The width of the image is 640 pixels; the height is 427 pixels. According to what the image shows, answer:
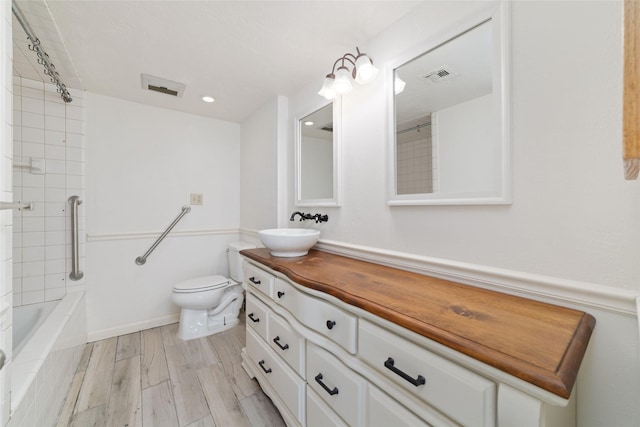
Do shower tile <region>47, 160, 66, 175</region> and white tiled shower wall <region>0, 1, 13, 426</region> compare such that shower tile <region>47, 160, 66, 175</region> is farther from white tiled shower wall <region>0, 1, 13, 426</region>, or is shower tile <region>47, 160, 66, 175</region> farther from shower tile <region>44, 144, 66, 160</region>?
white tiled shower wall <region>0, 1, 13, 426</region>

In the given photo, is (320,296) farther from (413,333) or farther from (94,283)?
(94,283)

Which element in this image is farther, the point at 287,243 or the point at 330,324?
the point at 287,243

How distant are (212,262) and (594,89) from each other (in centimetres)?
291

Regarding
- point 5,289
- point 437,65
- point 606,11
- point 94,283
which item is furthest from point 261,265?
point 94,283

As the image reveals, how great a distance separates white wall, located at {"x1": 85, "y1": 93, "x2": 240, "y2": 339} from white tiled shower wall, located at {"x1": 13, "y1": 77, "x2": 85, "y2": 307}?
111 mm

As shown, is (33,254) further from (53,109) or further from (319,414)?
(319,414)

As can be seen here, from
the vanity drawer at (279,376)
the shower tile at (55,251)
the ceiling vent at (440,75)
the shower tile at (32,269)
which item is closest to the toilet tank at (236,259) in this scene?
the vanity drawer at (279,376)

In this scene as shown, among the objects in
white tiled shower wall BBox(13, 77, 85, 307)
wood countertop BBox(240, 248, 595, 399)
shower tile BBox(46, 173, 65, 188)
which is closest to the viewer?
wood countertop BBox(240, 248, 595, 399)

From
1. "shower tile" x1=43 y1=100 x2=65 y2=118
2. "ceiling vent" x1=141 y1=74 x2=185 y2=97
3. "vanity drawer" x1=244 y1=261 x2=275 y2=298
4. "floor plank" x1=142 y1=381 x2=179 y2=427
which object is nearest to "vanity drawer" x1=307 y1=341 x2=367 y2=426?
"vanity drawer" x1=244 y1=261 x2=275 y2=298

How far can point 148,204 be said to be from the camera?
2.37 meters

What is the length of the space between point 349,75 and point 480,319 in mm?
1390

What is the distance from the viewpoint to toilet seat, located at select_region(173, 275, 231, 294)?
6.96ft

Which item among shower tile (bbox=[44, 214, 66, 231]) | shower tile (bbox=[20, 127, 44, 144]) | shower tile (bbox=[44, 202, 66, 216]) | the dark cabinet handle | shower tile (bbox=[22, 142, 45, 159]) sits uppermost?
shower tile (bbox=[20, 127, 44, 144])

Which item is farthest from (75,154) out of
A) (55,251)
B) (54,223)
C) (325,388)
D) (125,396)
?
(325,388)
